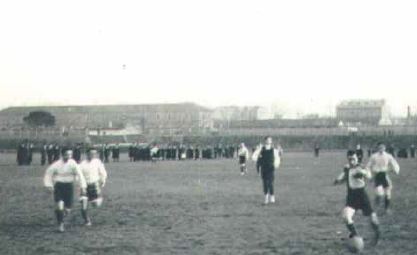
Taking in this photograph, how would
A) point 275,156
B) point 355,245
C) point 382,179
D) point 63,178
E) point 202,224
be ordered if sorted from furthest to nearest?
1. point 275,156
2. point 382,179
3. point 202,224
4. point 63,178
5. point 355,245

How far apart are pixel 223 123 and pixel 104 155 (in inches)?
3488

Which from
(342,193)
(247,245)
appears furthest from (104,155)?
(247,245)

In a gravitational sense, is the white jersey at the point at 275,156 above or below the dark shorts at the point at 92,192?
above

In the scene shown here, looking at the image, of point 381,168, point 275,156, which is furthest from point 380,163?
point 275,156

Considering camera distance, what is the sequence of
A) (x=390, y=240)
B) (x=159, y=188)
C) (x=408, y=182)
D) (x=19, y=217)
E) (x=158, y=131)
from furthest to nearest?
(x=158, y=131), (x=408, y=182), (x=159, y=188), (x=19, y=217), (x=390, y=240)

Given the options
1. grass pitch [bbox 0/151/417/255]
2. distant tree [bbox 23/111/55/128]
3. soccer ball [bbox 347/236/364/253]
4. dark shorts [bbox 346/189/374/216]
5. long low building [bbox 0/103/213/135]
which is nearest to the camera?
soccer ball [bbox 347/236/364/253]

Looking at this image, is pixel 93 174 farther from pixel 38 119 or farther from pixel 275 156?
pixel 38 119

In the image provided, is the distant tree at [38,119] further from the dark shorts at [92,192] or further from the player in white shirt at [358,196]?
the player in white shirt at [358,196]

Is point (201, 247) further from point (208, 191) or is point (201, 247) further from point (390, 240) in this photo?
point (208, 191)

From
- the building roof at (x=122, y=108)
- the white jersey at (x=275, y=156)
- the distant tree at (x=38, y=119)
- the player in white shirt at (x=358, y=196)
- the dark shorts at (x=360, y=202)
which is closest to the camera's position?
the player in white shirt at (x=358, y=196)

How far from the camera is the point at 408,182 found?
24.6 metres

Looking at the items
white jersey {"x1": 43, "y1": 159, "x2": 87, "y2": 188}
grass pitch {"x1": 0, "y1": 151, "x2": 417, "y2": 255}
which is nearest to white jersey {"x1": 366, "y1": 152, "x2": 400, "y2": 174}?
grass pitch {"x1": 0, "y1": 151, "x2": 417, "y2": 255}

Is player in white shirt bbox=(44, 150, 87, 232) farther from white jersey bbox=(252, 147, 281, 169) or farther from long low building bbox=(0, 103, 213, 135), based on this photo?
long low building bbox=(0, 103, 213, 135)

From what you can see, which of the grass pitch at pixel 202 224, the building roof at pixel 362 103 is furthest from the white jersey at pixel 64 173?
the building roof at pixel 362 103
